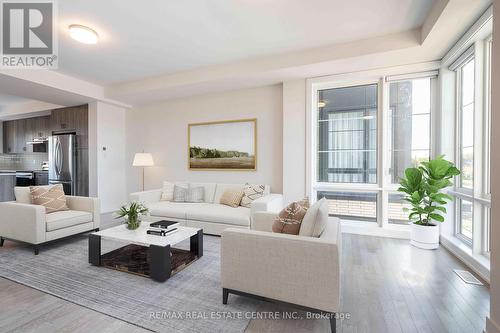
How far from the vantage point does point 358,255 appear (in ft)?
9.78

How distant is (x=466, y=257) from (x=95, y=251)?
4.23 meters

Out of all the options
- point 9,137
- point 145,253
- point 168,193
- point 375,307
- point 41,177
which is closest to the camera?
point 375,307

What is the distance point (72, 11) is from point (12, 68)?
205 centimetres

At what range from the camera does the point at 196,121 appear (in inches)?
199

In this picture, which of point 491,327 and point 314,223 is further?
point 314,223

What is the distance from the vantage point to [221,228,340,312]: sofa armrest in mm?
1583

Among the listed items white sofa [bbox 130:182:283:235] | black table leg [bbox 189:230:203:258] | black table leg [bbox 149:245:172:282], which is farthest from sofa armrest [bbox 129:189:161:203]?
black table leg [bbox 149:245:172:282]

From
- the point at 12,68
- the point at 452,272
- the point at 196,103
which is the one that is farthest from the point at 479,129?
the point at 12,68

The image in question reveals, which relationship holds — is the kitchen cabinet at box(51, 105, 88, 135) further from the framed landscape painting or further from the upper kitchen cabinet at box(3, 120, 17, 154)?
the upper kitchen cabinet at box(3, 120, 17, 154)

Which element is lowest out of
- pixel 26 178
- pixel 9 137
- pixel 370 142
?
pixel 26 178

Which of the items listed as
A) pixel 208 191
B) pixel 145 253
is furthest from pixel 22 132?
pixel 145 253

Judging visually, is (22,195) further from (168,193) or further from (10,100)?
(10,100)

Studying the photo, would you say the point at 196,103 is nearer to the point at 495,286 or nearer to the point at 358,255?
the point at 358,255

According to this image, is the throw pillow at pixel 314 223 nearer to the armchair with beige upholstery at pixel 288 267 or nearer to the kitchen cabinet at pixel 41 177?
the armchair with beige upholstery at pixel 288 267
